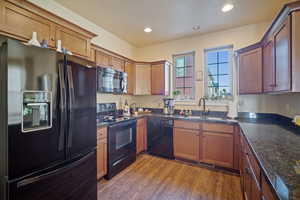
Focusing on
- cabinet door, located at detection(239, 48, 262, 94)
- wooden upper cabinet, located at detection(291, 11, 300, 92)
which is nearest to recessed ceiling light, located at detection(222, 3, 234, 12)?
cabinet door, located at detection(239, 48, 262, 94)

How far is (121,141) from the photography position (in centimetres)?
262

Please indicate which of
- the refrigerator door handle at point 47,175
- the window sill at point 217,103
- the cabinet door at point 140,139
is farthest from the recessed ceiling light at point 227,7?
the refrigerator door handle at point 47,175

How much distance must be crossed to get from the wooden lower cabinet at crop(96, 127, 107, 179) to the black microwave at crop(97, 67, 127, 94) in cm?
76

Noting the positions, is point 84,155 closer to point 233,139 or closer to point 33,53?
point 33,53

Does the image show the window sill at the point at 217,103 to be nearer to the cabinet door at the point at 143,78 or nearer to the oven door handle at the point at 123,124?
the cabinet door at the point at 143,78

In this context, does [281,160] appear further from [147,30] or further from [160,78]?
[147,30]

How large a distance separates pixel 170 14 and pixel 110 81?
1608mm

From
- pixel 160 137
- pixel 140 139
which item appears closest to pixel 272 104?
pixel 160 137

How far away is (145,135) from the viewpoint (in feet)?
11.0

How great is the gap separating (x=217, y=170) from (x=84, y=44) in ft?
10.3

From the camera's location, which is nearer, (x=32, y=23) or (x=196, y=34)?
(x=32, y=23)

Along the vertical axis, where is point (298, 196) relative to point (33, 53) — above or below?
below

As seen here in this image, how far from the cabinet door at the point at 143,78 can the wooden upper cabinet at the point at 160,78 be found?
4.2 inches

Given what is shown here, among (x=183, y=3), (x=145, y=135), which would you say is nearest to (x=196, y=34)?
(x=183, y=3)
